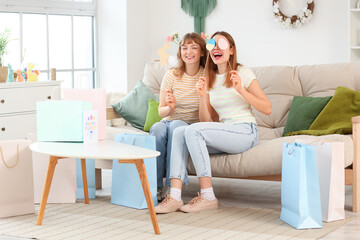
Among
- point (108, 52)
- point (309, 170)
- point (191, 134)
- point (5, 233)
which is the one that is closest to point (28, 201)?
point (5, 233)

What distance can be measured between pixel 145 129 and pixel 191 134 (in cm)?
98

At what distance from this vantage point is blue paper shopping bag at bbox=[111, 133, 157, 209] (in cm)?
336

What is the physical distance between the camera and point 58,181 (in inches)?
141

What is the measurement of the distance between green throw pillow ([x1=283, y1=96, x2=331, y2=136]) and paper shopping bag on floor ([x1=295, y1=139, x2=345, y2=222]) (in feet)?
2.03

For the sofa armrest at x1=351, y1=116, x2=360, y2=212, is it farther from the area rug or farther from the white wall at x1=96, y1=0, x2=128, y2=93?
the white wall at x1=96, y1=0, x2=128, y2=93

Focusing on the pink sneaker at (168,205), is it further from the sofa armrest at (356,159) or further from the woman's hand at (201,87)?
the sofa armrest at (356,159)

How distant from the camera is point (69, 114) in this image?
3.23m

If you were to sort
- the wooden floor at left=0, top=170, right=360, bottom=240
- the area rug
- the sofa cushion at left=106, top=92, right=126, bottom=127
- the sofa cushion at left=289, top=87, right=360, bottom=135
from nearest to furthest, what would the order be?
the area rug → the wooden floor at left=0, top=170, right=360, bottom=240 → the sofa cushion at left=289, top=87, right=360, bottom=135 → the sofa cushion at left=106, top=92, right=126, bottom=127

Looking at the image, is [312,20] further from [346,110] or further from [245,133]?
[245,133]

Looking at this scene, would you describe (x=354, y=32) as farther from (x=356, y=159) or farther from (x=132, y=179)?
(x=132, y=179)

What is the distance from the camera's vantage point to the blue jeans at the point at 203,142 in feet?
10.7

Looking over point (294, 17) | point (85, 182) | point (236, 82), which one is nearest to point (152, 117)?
point (85, 182)

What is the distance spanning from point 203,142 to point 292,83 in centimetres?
100

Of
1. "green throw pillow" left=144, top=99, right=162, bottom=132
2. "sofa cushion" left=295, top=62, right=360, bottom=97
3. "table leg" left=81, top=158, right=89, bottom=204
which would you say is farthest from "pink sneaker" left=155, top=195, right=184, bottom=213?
"sofa cushion" left=295, top=62, right=360, bottom=97
